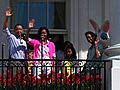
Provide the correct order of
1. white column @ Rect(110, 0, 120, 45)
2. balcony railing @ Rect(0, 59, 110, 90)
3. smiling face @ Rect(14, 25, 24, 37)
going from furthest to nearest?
smiling face @ Rect(14, 25, 24, 37) → white column @ Rect(110, 0, 120, 45) → balcony railing @ Rect(0, 59, 110, 90)

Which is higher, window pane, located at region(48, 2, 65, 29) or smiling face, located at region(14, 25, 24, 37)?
window pane, located at region(48, 2, 65, 29)

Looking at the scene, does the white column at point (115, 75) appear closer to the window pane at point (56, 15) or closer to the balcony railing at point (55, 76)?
the balcony railing at point (55, 76)

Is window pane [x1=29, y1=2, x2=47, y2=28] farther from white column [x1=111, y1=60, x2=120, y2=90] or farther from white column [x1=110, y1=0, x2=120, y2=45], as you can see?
white column [x1=111, y1=60, x2=120, y2=90]

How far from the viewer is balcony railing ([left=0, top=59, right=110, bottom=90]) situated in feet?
34.0

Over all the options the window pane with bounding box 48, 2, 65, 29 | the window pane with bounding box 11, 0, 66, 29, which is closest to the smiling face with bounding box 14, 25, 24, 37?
the window pane with bounding box 11, 0, 66, 29

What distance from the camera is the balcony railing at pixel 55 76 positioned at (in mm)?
10367

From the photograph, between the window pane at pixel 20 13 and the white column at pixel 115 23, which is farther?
the window pane at pixel 20 13

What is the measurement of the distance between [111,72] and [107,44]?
1.44m

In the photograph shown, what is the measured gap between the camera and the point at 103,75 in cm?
1051

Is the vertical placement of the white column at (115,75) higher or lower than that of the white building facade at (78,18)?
lower

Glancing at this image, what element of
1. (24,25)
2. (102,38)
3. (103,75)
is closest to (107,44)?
(102,38)

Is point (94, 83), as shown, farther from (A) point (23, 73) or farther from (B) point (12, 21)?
(B) point (12, 21)

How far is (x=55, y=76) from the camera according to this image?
10391mm

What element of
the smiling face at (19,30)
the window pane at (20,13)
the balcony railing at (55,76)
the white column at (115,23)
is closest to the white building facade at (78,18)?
the window pane at (20,13)
